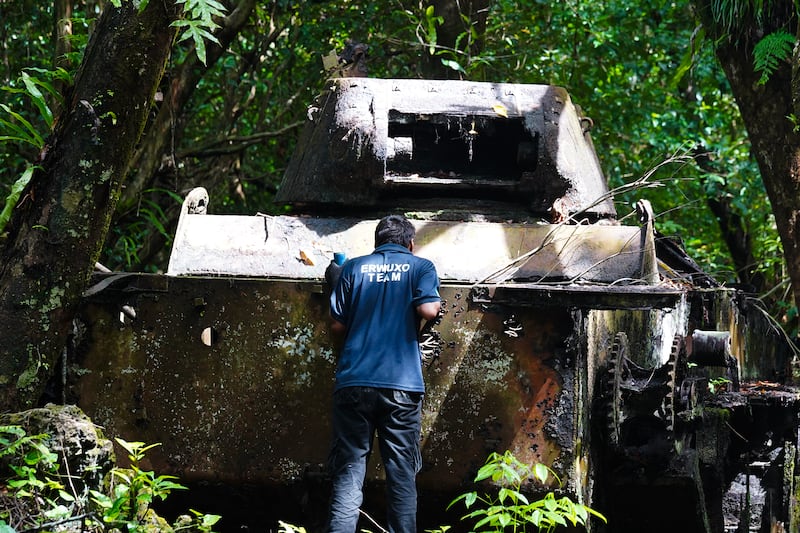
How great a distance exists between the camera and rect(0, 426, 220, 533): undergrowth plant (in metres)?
3.31

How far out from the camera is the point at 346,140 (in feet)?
19.1

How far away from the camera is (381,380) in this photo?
4336 millimetres

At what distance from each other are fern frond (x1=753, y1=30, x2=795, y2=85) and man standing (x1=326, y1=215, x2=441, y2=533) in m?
1.93

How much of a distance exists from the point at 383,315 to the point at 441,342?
1.26ft

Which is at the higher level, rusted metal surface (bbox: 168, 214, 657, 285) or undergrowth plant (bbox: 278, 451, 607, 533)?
rusted metal surface (bbox: 168, 214, 657, 285)

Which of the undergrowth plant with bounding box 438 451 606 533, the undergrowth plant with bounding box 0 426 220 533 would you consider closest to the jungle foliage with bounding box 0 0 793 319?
the undergrowth plant with bounding box 0 426 220 533

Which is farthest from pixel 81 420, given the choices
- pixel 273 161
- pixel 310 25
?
pixel 273 161

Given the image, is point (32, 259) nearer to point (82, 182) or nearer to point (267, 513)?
point (82, 182)

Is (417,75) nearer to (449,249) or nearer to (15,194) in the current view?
(449,249)

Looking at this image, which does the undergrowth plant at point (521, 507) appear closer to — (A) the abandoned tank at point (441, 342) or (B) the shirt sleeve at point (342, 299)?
(A) the abandoned tank at point (441, 342)

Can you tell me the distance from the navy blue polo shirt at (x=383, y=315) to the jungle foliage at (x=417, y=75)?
4681 mm

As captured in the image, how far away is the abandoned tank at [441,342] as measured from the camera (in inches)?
185

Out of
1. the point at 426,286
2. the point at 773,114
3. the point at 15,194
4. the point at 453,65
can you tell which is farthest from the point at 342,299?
the point at 453,65

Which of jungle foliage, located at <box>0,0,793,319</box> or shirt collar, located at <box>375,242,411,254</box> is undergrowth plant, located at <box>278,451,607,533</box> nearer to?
shirt collar, located at <box>375,242,411,254</box>
